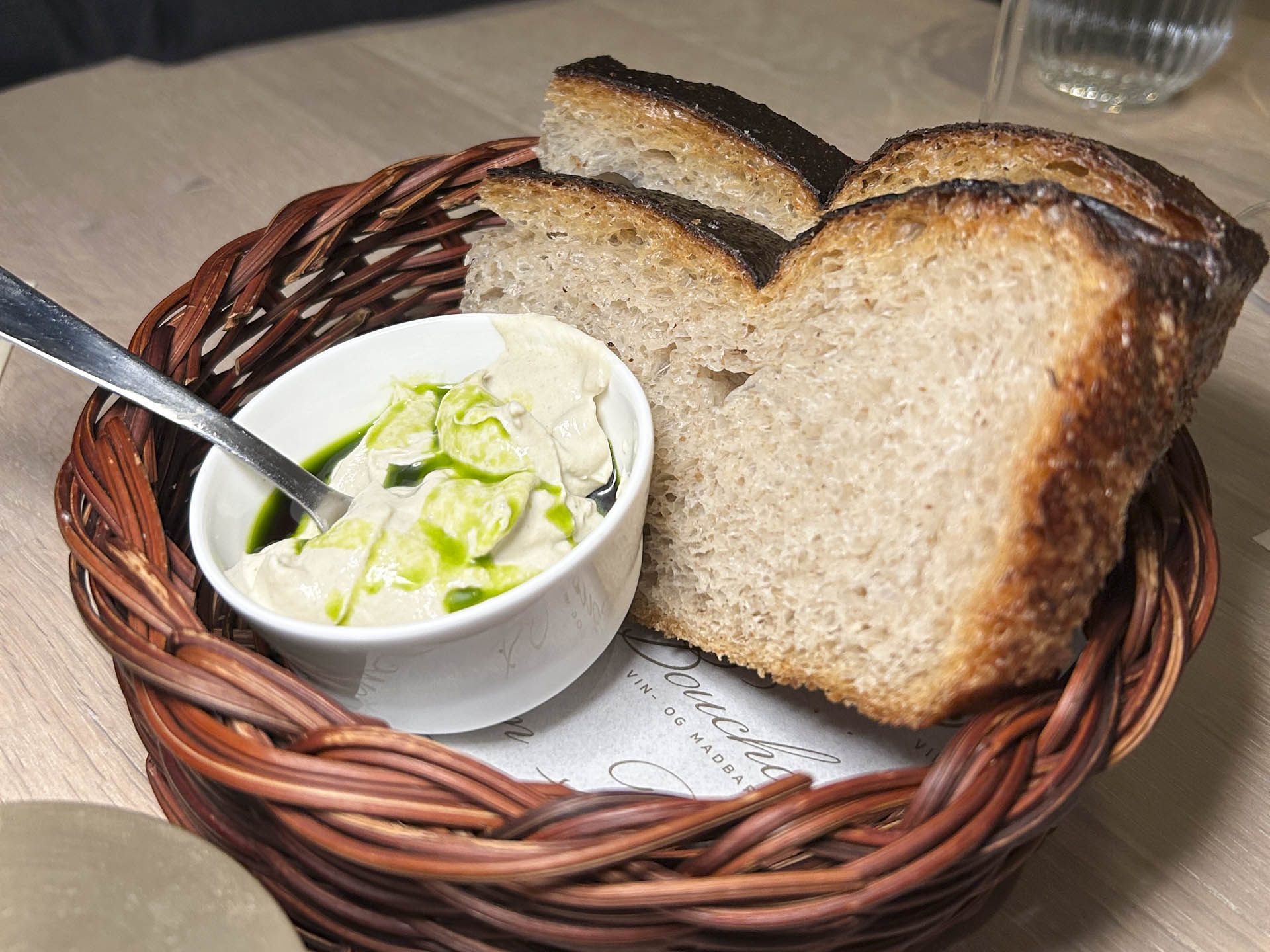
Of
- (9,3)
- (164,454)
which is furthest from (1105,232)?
(9,3)

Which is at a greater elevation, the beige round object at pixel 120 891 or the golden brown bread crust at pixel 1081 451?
the golden brown bread crust at pixel 1081 451

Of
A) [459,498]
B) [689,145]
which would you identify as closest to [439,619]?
[459,498]

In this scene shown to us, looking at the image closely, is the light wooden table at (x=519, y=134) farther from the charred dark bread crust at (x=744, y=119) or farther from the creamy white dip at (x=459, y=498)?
the charred dark bread crust at (x=744, y=119)

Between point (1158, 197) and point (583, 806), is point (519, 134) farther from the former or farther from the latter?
point (583, 806)

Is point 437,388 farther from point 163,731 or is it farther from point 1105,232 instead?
point 1105,232

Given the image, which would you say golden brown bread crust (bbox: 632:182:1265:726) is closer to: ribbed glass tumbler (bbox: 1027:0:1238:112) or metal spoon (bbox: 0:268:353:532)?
metal spoon (bbox: 0:268:353:532)

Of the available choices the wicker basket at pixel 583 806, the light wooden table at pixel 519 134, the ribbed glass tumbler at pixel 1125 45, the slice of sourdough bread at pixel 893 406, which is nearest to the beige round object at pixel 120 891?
the wicker basket at pixel 583 806

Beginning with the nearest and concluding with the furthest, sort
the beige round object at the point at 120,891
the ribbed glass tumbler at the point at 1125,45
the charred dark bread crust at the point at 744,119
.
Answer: the beige round object at the point at 120,891, the charred dark bread crust at the point at 744,119, the ribbed glass tumbler at the point at 1125,45
